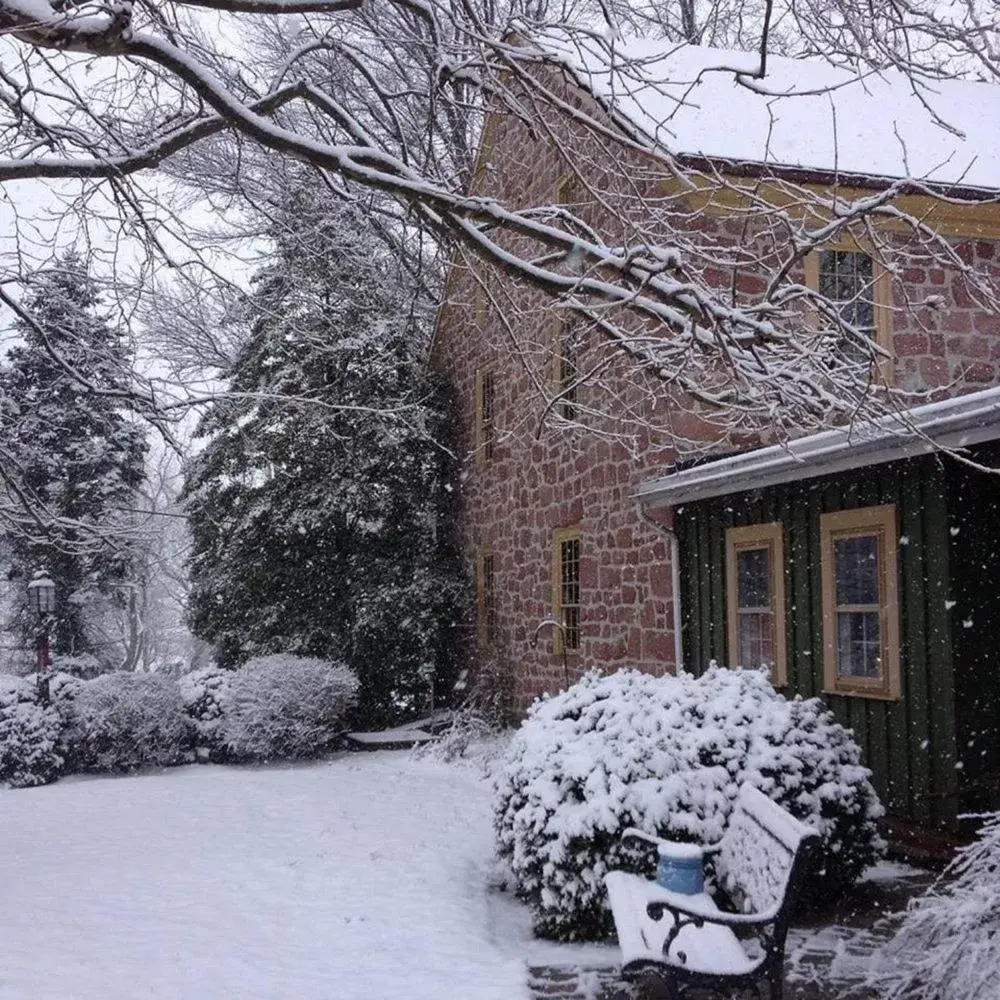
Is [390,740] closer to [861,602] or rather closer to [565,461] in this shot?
[565,461]

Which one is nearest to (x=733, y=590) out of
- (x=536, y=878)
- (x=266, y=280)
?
(x=536, y=878)

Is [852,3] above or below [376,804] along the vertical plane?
above

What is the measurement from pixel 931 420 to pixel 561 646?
7828 mm

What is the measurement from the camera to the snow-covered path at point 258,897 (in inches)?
216

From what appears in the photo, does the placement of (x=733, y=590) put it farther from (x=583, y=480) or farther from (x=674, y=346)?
(x=674, y=346)

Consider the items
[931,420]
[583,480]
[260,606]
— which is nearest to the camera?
[931,420]

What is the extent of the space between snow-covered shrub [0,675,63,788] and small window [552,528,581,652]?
244 inches

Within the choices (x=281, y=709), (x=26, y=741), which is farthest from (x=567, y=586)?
(x=26, y=741)

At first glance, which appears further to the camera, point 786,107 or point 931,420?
point 786,107

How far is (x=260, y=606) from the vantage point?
1669 centimetres

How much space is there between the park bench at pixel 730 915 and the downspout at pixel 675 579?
193 inches

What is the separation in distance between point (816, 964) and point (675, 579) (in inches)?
216

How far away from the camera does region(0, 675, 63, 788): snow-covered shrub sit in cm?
1260

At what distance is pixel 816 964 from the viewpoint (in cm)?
533
